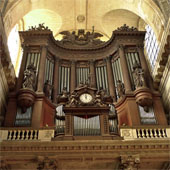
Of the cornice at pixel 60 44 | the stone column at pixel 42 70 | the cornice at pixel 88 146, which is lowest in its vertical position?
the cornice at pixel 88 146

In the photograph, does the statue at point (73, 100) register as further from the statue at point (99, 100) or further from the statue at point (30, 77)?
the statue at point (30, 77)

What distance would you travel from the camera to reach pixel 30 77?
41.3ft

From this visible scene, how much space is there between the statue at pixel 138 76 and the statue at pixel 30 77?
4729 millimetres

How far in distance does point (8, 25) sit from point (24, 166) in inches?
295

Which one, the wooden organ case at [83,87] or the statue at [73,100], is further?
the statue at [73,100]

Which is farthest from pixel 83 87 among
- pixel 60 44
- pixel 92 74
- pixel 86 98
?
pixel 60 44

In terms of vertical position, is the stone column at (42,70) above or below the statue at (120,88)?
above

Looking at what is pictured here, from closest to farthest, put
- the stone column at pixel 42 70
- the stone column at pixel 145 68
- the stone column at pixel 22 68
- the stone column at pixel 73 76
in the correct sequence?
the stone column at pixel 42 70 → the stone column at pixel 22 68 → the stone column at pixel 145 68 → the stone column at pixel 73 76

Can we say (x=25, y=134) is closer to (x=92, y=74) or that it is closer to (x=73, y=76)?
(x=73, y=76)

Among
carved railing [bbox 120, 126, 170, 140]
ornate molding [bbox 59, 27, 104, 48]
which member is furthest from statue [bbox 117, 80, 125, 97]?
→ ornate molding [bbox 59, 27, 104, 48]

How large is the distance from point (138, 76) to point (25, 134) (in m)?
5.78

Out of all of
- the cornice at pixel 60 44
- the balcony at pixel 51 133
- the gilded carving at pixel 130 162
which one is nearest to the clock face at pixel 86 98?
the balcony at pixel 51 133

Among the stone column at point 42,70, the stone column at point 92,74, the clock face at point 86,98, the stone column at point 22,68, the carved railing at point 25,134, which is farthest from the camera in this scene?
the stone column at point 92,74

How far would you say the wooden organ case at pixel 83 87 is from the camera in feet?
36.0
